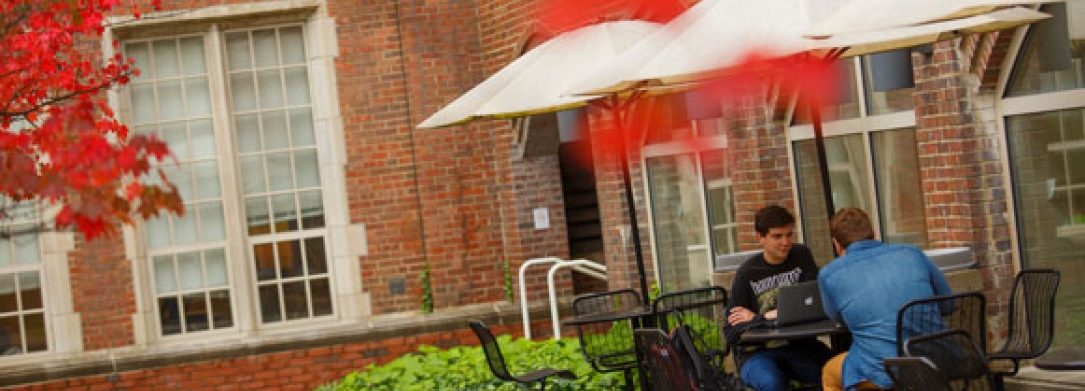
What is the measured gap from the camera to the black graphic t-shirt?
812 cm

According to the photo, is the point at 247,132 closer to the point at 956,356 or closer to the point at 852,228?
the point at 852,228

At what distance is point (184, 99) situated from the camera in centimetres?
1564

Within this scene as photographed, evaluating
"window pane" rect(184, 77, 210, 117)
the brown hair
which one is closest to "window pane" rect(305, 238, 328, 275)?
"window pane" rect(184, 77, 210, 117)

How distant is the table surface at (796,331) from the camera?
697 centimetres

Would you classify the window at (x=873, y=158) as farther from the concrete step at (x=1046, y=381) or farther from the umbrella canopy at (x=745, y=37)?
the umbrella canopy at (x=745, y=37)

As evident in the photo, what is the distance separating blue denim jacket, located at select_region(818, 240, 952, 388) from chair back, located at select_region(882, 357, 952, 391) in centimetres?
42

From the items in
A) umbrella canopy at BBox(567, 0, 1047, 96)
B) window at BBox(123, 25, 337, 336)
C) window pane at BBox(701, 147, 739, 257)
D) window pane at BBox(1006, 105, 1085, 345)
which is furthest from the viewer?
window at BBox(123, 25, 337, 336)

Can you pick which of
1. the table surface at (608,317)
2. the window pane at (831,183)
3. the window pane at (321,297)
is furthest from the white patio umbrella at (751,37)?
the window pane at (321,297)

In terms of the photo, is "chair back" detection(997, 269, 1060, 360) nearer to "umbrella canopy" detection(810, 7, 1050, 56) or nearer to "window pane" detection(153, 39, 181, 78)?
"umbrella canopy" detection(810, 7, 1050, 56)

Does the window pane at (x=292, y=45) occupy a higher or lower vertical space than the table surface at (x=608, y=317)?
higher

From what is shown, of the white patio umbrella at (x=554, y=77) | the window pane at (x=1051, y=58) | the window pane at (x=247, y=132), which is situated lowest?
the window pane at (x=1051, y=58)

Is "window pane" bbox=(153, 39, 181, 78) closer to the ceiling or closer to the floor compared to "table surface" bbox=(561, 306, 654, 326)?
closer to the ceiling

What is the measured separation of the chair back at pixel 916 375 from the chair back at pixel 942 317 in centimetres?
32

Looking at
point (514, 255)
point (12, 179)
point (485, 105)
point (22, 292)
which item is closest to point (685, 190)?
point (514, 255)
